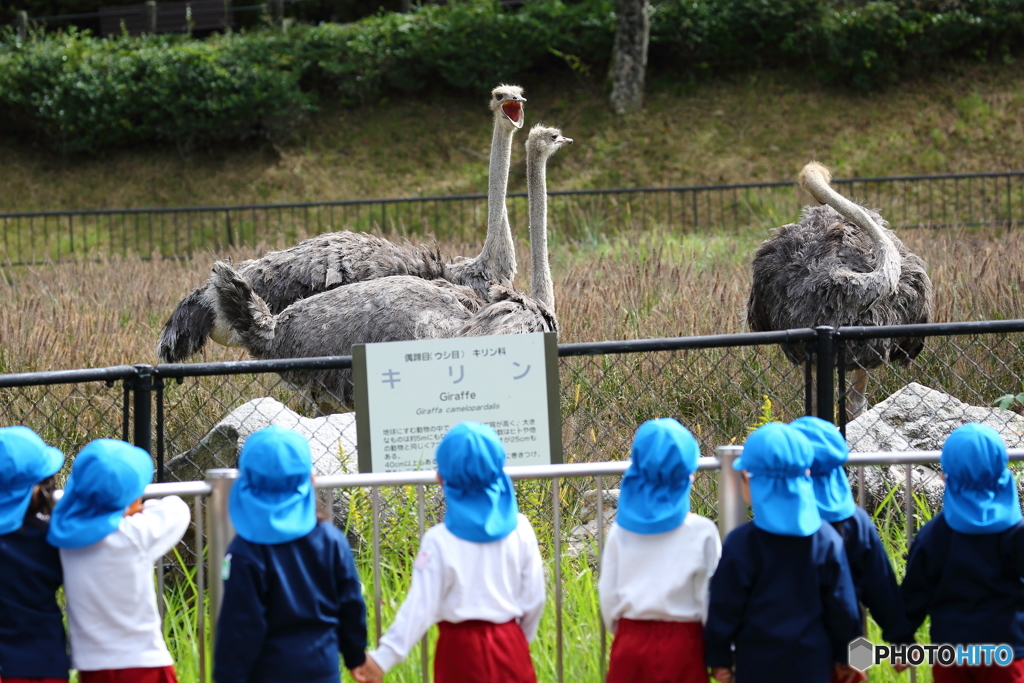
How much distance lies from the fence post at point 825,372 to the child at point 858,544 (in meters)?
1.25

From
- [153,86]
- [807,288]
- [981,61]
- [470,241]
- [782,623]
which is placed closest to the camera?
[782,623]

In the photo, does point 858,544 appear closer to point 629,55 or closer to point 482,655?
point 482,655

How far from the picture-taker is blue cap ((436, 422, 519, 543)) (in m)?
2.63

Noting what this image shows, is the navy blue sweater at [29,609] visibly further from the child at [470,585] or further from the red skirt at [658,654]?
the red skirt at [658,654]

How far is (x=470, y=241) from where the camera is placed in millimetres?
17469

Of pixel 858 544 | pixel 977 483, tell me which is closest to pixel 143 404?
pixel 858 544

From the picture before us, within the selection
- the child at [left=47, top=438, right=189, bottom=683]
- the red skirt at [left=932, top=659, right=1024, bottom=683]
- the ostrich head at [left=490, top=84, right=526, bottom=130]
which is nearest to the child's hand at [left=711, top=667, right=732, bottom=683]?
the red skirt at [left=932, top=659, right=1024, bottom=683]

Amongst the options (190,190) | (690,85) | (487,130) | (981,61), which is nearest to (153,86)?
(190,190)

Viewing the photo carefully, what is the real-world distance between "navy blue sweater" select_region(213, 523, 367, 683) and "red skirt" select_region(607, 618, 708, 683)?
0.62 m

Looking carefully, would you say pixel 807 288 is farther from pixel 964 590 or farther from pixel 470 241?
pixel 470 241

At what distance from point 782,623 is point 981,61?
20724 millimetres

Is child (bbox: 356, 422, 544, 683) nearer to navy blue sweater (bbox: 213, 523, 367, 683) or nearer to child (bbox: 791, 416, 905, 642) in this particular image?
navy blue sweater (bbox: 213, 523, 367, 683)

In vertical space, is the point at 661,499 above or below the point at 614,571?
above

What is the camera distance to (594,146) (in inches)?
827
